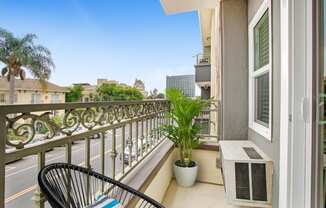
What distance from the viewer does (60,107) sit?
36.5 inches

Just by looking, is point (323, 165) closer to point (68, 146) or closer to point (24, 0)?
point (68, 146)

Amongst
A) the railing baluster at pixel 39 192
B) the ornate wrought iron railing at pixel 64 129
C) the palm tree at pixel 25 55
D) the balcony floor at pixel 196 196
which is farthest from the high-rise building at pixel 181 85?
the palm tree at pixel 25 55

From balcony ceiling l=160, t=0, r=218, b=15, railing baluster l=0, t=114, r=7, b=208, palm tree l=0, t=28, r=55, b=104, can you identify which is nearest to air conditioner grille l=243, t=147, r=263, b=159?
railing baluster l=0, t=114, r=7, b=208

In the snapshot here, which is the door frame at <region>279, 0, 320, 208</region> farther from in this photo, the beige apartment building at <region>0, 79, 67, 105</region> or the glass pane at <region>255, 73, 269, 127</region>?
the beige apartment building at <region>0, 79, 67, 105</region>

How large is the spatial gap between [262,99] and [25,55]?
1397 centimetres

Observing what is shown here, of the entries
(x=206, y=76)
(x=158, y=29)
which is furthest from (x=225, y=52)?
(x=158, y=29)

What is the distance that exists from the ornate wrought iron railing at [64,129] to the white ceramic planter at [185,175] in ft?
2.69

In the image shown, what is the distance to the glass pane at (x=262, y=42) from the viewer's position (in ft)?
6.42

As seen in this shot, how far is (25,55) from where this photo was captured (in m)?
12.1

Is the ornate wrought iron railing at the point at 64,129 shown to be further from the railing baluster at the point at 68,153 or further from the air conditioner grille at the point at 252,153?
the air conditioner grille at the point at 252,153

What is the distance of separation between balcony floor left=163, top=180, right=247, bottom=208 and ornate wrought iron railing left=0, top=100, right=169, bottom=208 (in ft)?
2.40

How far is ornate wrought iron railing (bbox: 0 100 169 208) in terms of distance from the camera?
70cm

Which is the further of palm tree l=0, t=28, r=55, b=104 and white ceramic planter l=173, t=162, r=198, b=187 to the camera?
palm tree l=0, t=28, r=55, b=104

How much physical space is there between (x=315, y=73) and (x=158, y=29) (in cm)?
1256
